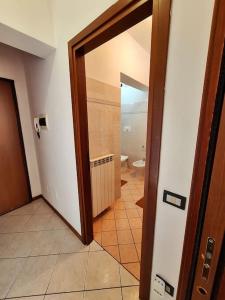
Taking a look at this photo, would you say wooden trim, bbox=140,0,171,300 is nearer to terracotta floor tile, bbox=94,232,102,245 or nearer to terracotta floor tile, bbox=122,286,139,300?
terracotta floor tile, bbox=122,286,139,300

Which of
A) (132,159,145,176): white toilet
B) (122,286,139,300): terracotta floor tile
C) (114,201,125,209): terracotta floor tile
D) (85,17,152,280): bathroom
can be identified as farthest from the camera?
(132,159,145,176): white toilet

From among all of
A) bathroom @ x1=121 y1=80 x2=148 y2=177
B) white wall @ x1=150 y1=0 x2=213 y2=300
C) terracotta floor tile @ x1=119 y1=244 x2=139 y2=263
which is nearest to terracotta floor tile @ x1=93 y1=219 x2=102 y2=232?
terracotta floor tile @ x1=119 y1=244 x2=139 y2=263

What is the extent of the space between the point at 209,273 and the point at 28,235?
2056mm

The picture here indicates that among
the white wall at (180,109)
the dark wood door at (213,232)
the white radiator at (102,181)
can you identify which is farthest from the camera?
the white radiator at (102,181)

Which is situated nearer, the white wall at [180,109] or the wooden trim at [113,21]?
the white wall at [180,109]

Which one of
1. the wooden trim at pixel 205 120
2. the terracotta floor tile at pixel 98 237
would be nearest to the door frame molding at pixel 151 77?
the wooden trim at pixel 205 120

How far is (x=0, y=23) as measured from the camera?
42.4 inches

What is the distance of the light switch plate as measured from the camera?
38.5 inches

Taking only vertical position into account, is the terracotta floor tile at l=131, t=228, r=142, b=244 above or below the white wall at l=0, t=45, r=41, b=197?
below

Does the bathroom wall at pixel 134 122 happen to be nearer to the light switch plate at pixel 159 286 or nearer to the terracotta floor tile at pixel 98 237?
the terracotta floor tile at pixel 98 237

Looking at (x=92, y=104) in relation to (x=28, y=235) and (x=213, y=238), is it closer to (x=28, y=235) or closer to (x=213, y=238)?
(x=213, y=238)

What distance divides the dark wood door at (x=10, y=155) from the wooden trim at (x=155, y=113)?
2.25m

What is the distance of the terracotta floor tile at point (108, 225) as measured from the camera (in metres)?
2.01

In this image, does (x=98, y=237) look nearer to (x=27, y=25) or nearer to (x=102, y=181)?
(x=102, y=181)
